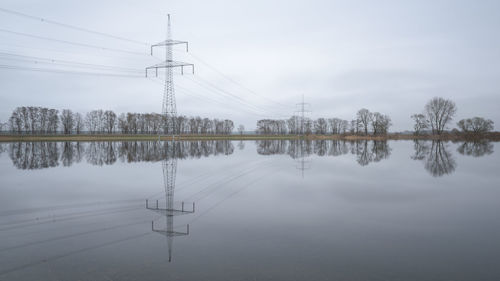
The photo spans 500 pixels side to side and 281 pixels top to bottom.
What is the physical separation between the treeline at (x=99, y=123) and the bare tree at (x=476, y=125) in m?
86.2

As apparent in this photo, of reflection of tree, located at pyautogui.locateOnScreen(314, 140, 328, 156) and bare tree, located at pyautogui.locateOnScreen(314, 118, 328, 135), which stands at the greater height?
bare tree, located at pyautogui.locateOnScreen(314, 118, 328, 135)

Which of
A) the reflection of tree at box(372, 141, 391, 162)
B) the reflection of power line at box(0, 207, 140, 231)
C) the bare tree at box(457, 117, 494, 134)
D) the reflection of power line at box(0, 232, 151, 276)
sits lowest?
the reflection of power line at box(0, 232, 151, 276)

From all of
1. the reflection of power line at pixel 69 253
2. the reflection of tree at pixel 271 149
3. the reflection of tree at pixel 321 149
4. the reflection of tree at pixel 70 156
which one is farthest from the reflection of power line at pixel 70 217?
the reflection of tree at pixel 321 149

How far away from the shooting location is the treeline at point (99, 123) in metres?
92.4

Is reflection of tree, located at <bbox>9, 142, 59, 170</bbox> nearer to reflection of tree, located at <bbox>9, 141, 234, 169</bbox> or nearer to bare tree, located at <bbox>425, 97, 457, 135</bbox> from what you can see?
reflection of tree, located at <bbox>9, 141, 234, 169</bbox>

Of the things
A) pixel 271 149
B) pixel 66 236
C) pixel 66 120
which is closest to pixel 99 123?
pixel 66 120

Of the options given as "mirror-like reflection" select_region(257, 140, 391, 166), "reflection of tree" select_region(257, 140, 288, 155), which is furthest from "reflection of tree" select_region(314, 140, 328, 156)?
"reflection of tree" select_region(257, 140, 288, 155)

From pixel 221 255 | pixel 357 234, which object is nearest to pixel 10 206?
pixel 221 255

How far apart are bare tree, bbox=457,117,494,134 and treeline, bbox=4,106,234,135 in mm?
86240

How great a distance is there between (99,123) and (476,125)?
12175 cm

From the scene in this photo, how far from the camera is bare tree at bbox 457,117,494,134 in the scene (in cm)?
8872

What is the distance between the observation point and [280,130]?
138m

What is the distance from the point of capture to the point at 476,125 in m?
91.4

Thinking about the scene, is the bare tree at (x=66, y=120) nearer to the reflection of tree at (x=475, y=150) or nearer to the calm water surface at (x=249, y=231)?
the calm water surface at (x=249, y=231)
